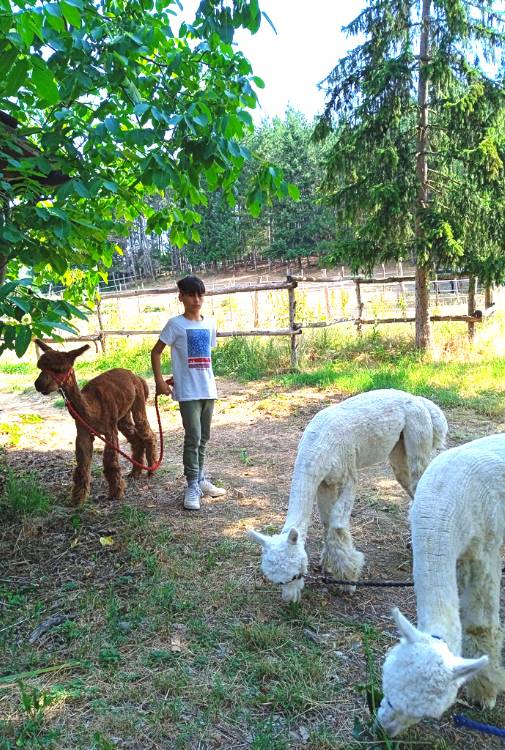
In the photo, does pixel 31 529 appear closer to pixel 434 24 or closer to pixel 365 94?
pixel 365 94

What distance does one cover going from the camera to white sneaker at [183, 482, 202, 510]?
187 inches

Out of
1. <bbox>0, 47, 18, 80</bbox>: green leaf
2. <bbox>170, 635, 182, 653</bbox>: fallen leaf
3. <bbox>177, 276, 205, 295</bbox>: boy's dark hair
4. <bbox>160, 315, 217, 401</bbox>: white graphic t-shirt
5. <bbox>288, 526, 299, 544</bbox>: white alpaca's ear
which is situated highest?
<bbox>0, 47, 18, 80</bbox>: green leaf

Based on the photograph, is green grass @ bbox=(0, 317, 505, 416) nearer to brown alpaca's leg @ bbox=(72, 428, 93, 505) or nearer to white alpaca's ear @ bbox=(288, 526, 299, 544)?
brown alpaca's leg @ bbox=(72, 428, 93, 505)

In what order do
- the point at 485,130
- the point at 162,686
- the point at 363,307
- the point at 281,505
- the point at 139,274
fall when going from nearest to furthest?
1. the point at 162,686
2. the point at 281,505
3. the point at 485,130
4. the point at 363,307
5. the point at 139,274

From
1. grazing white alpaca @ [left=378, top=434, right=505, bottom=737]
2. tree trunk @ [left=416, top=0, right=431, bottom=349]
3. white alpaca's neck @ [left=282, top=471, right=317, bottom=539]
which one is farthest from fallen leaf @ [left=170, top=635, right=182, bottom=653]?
tree trunk @ [left=416, top=0, right=431, bottom=349]

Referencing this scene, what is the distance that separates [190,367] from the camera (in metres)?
4.69

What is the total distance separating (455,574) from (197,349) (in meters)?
3.02

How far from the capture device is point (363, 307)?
1379 centimetres

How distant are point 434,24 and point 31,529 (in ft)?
37.4

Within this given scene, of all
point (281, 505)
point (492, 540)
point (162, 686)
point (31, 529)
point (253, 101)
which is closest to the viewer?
point (492, 540)

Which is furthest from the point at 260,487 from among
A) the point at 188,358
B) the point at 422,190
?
the point at 422,190

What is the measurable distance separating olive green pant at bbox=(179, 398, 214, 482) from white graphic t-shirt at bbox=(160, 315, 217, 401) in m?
0.10

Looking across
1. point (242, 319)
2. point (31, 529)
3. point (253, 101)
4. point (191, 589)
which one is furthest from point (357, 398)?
point (242, 319)

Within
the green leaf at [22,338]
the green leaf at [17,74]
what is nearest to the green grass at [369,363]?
the green leaf at [22,338]
